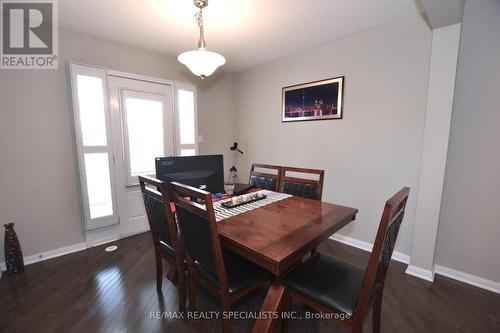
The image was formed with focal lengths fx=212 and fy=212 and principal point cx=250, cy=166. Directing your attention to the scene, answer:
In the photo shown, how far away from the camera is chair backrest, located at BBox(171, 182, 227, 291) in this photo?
3.53ft

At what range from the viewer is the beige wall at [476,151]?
1.76 metres

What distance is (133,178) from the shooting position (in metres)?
2.76

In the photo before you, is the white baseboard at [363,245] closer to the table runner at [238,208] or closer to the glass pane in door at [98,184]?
the table runner at [238,208]

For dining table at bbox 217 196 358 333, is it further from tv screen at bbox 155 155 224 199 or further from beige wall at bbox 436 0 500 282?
beige wall at bbox 436 0 500 282

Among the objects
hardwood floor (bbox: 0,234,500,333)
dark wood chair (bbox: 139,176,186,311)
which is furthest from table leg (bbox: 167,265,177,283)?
dark wood chair (bbox: 139,176,186,311)

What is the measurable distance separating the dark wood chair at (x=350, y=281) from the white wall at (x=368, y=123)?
1.28 meters

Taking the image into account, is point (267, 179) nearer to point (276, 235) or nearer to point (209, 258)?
point (276, 235)

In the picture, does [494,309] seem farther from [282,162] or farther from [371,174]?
[282,162]

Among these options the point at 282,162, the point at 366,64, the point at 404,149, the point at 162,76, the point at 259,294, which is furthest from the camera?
the point at 282,162

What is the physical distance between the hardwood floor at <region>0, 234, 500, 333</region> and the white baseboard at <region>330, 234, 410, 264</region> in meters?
0.11

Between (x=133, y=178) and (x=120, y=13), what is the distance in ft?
5.88

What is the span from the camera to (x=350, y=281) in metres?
1.20

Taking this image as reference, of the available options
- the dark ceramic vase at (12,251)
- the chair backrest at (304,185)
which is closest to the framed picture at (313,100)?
the chair backrest at (304,185)

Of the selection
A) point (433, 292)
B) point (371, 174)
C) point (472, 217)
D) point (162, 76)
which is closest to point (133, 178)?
point (162, 76)
